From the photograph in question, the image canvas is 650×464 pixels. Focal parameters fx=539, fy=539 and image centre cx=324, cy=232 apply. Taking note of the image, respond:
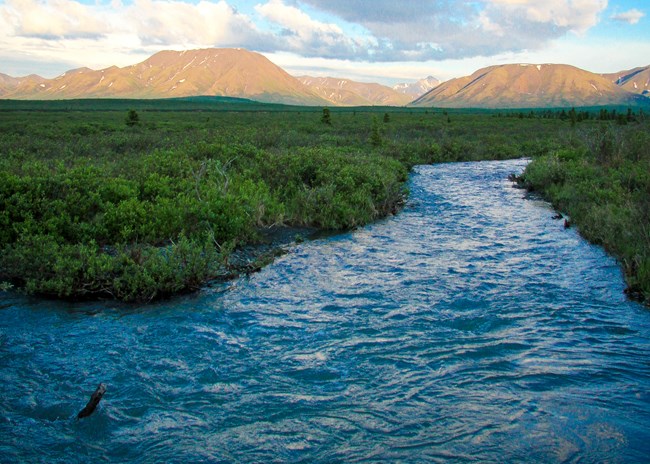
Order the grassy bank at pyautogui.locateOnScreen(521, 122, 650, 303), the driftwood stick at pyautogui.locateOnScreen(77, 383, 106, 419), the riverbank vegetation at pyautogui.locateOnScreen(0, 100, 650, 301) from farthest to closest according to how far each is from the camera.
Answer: the grassy bank at pyautogui.locateOnScreen(521, 122, 650, 303), the riverbank vegetation at pyautogui.locateOnScreen(0, 100, 650, 301), the driftwood stick at pyautogui.locateOnScreen(77, 383, 106, 419)

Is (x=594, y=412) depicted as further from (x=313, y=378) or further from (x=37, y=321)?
(x=37, y=321)

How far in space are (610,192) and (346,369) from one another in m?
14.5

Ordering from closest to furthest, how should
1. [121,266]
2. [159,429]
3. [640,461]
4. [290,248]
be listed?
1. [640,461]
2. [159,429]
3. [121,266]
4. [290,248]

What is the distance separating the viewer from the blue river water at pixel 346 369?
6172mm

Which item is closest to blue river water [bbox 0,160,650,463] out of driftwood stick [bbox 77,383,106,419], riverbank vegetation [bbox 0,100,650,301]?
driftwood stick [bbox 77,383,106,419]

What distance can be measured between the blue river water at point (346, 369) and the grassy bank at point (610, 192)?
0.76 metres

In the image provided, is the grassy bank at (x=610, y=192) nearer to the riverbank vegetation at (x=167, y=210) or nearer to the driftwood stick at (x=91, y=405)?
the riverbank vegetation at (x=167, y=210)

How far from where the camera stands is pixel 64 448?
603cm

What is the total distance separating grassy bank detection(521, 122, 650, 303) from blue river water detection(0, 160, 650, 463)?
2.48ft

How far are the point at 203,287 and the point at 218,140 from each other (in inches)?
624

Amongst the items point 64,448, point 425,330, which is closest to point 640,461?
point 425,330

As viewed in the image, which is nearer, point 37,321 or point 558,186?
point 37,321

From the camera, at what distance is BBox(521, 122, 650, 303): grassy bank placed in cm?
1245

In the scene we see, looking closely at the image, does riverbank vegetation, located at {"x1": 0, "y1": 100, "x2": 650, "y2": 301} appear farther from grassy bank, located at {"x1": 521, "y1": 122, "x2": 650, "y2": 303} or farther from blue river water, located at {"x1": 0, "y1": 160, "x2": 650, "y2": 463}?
blue river water, located at {"x1": 0, "y1": 160, "x2": 650, "y2": 463}
